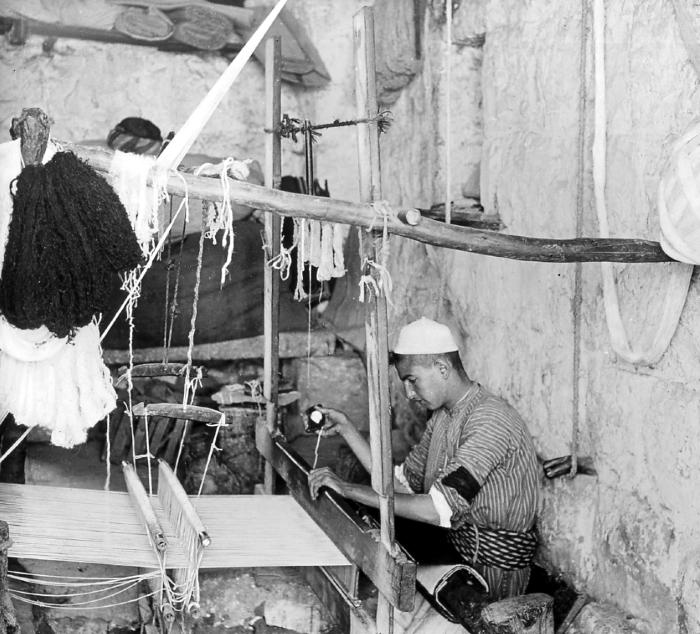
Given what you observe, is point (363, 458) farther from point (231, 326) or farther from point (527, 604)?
point (231, 326)

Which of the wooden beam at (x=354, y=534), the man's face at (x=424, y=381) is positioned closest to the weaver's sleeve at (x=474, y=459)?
the man's face at (x=424, y=381)

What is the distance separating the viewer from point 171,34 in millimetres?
6555

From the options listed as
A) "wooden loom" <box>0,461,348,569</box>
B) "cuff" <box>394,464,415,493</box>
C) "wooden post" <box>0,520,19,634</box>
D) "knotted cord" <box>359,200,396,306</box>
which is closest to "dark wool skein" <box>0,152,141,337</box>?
"wooden post" <box>0,520,19,634</box>

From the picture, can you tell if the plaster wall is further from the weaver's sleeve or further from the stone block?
the weaver's sleeve

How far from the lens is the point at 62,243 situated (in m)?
2.64

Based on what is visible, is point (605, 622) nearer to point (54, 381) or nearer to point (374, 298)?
point (374, 298)

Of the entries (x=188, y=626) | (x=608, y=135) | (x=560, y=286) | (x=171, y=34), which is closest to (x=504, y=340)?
(x=560, y=286)

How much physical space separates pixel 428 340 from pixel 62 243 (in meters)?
1.61

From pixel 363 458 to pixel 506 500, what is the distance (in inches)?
25.3

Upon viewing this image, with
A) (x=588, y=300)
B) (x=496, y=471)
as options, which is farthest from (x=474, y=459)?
(x=588, y=300)

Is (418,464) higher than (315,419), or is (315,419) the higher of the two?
(315,419)

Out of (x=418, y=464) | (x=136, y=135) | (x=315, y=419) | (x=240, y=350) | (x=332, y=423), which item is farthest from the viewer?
(x=136, y=135)

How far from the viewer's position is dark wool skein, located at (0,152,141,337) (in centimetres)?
262

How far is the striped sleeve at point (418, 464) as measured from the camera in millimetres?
4168
